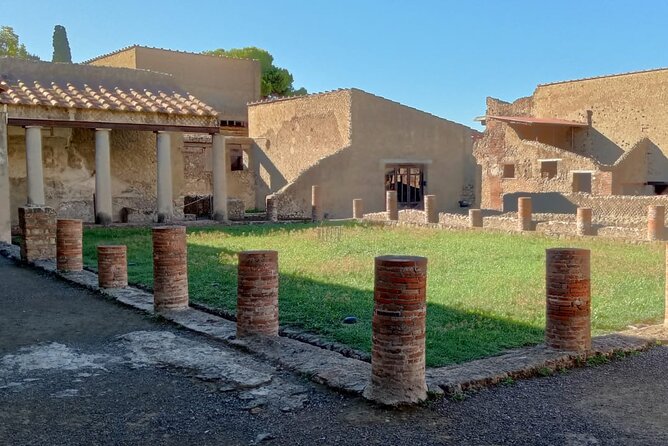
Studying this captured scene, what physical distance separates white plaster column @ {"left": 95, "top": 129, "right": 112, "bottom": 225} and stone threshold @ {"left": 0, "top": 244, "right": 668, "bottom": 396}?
9.99 m

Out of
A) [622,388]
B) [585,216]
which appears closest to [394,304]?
[622,388]

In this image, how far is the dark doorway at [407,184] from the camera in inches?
954

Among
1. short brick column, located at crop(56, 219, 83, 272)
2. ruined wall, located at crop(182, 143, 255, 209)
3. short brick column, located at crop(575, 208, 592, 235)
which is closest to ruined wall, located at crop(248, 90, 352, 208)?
ruined wall, located at crop(182, 143, 255, 209)

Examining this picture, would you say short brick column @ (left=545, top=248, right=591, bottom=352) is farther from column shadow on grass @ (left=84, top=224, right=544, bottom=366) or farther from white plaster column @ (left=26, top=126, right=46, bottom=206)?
white plaster column @ (left=26, top=126, right=46, bottom=206)

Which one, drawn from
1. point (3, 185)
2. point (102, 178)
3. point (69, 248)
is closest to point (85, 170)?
point (102, 178)

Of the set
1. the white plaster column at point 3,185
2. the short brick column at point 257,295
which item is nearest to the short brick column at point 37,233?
the white plaster column at point 3,185

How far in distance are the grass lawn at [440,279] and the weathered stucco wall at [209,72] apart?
13643 mm

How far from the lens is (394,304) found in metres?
4.05

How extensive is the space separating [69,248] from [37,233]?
1.41 metres

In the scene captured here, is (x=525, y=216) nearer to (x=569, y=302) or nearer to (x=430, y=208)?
(x=430, y=208)

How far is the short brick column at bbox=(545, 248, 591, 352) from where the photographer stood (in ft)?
16.1

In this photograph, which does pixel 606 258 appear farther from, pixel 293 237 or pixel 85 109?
pixel 85 109

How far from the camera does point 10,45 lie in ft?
113

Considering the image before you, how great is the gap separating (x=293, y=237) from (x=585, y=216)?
6.63 metres
